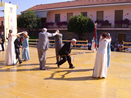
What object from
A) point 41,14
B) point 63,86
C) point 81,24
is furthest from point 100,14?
point 63,86

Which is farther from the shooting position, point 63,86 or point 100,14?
point 100,14

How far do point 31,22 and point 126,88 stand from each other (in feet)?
Answer: 71.8

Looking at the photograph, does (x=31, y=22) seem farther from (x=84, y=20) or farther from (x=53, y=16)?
(x=84, y=20)

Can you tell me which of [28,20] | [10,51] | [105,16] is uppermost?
[105,16]

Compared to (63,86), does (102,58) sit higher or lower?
higher

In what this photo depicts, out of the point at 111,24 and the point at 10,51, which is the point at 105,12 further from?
the point at 10,51

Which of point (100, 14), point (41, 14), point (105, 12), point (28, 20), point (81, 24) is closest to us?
point (81, 24)

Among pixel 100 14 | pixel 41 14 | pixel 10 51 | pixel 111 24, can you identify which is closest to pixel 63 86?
pixel 10 51

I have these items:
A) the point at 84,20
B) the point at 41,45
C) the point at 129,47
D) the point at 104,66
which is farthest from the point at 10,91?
the point at 84,20

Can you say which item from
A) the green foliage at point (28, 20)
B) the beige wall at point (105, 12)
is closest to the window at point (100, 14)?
the beige wall at point (105, 12)

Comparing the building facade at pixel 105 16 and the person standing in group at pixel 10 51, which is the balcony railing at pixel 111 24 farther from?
the person standing in group at pixel 10 51

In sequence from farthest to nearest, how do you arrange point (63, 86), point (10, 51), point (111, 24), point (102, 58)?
point (111, 24)
point (10, 51)
point (102, 58)
point (63, 86)

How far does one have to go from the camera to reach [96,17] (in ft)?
73.8

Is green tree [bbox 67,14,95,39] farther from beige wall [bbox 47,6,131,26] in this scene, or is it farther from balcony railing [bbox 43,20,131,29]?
beige wall [bbox 47,6,131,26]
